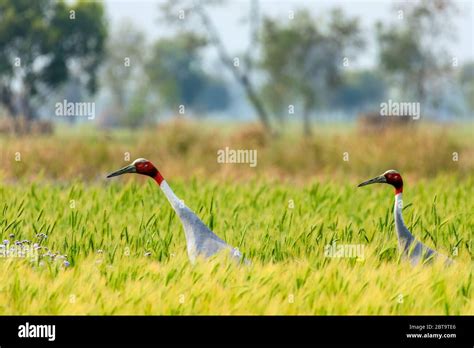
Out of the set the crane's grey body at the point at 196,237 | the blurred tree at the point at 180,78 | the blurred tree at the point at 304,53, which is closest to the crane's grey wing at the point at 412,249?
the crane's grey body at the point at 196,237

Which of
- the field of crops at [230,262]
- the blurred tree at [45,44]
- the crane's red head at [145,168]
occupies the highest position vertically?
the blurred tree at [45,44]

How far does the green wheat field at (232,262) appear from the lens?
728 cm

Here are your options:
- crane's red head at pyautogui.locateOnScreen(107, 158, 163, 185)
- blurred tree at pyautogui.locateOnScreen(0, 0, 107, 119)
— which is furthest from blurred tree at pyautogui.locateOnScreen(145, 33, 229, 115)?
crane's red head at pyautogui.locateOnScreen(107, 158, 163, 185)

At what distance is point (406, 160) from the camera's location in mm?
21453

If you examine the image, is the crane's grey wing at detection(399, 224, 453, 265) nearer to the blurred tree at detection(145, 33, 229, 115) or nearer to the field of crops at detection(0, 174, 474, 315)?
the field of crops at detection(0, 174, 474, 315)

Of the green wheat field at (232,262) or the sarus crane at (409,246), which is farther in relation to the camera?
the sarus crane at (409,246)

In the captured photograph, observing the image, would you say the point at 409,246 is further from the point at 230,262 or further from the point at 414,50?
the point at 414,50

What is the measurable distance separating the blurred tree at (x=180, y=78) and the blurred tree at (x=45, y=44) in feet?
21.1

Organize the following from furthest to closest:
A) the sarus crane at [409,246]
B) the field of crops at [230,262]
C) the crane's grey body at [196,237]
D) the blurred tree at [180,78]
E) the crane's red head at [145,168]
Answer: the blurred tree at [180,78]
the crane's red head at [145,168]
the sarus crane at [409,246]
the crane's grey body at [196,237]
the field of crops at [230,262]

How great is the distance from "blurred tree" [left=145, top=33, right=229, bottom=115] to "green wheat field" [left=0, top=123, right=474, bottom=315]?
148ft

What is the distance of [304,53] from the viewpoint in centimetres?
6975

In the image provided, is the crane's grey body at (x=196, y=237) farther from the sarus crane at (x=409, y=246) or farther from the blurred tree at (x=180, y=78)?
the blurred tree at (x=180, y=78)

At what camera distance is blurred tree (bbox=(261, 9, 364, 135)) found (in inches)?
2539
